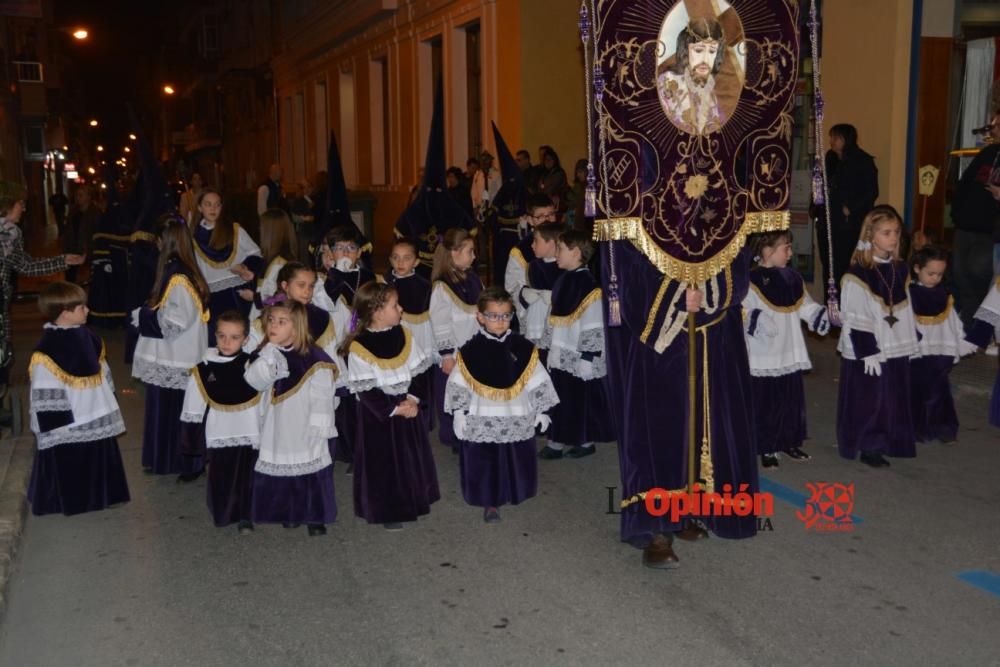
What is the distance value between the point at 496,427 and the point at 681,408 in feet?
4.07

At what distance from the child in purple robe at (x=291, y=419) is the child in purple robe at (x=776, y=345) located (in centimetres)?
306

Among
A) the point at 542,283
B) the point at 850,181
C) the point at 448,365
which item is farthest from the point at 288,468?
the point at 850,181

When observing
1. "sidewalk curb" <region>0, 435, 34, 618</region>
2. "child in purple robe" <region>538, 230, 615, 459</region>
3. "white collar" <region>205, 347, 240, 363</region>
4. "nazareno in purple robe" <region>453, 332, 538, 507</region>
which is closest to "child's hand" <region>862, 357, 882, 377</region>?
"child in purple robe" <region>538, 230, 615, 459</region>

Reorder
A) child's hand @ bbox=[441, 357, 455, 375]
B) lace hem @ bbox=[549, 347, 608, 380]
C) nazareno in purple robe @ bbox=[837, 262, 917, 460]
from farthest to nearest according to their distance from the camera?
lace hem @ bbox=[549, 347, 608, 380]
nazareno in purple robe @ bbox=[837, 262, 917, 460]
child's hand @ bbox=[441, 357, 455, 375]

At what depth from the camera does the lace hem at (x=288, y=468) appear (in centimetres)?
591

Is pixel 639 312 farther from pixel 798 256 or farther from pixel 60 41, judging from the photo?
pixel 60 41

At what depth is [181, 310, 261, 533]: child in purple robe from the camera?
20.1 feet

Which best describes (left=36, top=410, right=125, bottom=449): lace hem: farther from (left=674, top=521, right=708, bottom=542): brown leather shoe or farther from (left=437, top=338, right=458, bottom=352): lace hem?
(left=674, top=521, right=708, bottom=542): brown leather shoe

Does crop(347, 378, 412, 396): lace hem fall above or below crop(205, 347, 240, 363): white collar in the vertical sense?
below

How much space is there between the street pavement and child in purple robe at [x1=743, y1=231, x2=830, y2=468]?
44cm

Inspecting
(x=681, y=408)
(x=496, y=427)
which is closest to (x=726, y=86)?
(x=681, y=408)

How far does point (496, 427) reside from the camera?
20.4 feet

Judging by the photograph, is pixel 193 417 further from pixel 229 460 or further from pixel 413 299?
pixel 413 299

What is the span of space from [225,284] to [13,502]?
296 centimetres
